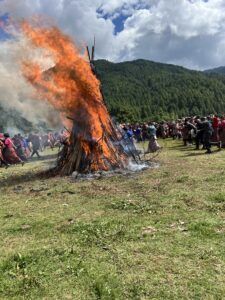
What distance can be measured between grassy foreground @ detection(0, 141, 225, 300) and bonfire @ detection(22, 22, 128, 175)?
10.4 feet

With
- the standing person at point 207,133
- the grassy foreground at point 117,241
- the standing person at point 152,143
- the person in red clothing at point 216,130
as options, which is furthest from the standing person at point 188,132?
the grassy foreground at point 117,241

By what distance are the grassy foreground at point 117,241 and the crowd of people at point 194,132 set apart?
9.09 m

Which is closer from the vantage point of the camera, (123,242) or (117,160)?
(123,242)

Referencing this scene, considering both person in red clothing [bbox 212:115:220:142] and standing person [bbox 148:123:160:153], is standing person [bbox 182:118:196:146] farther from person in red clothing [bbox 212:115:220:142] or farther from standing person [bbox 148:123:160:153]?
standing person [bbox 148:123:160:153]

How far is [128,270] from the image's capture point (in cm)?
679

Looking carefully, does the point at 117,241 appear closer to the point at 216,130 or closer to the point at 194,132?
the point at 216,130

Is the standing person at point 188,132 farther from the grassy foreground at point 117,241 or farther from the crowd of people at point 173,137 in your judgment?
the grassy foreground at point 117,241

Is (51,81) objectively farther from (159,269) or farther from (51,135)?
(51,135)

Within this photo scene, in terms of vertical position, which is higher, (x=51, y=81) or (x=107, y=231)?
(x=51, y=81)

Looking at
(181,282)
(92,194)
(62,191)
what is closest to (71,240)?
(181,282)

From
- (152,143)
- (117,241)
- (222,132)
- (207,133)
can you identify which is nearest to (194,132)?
(152,143)

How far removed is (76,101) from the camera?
17484 millimetres

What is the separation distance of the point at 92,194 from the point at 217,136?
13706mm

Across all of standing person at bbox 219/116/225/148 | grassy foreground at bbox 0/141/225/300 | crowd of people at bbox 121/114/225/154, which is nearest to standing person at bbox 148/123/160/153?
crowd of people at bbox 121/114/225/154
